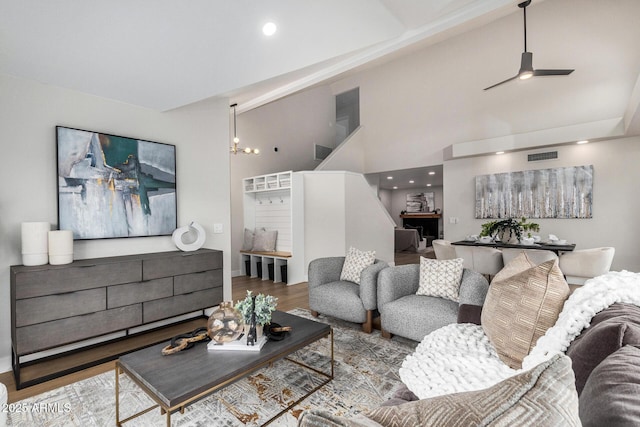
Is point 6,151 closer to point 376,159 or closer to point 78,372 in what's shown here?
point 78,372

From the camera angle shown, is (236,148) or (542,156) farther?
(236,148)

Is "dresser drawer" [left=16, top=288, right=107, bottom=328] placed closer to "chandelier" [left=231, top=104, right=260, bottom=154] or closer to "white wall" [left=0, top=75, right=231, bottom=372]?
"white wall" [left=0, top=75, right=231, bottom=372]

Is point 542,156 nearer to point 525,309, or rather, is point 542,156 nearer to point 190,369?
point 525,309

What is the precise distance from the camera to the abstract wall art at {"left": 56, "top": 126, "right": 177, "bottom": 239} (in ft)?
9.16

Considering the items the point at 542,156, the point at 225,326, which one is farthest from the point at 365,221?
the point at 225,326

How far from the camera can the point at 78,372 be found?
2477 millimetres

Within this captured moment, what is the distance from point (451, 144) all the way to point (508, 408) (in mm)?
7025

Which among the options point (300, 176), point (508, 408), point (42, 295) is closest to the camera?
point (508, 408)

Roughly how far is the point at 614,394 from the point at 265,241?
5.69m

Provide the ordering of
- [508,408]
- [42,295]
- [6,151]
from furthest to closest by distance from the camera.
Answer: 1. [6,151]
2. [42,295]
3. [508,408]

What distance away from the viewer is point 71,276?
8.16 feet

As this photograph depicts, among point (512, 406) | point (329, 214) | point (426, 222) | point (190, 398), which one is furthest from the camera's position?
point (426, 222)

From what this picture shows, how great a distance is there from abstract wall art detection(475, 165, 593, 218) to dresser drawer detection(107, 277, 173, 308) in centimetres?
576

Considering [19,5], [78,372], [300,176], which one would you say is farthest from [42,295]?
[300,176]
